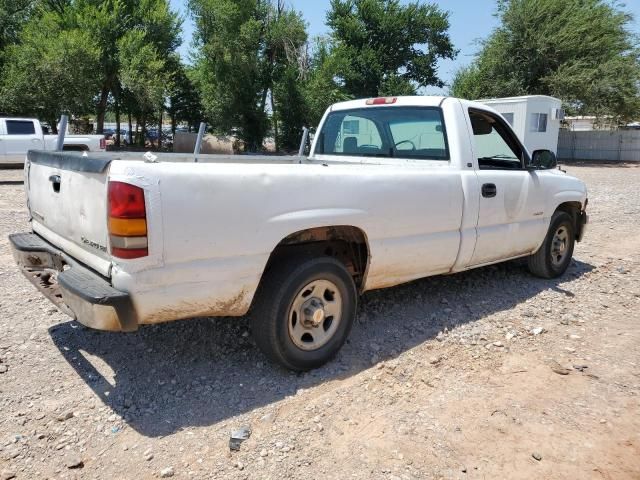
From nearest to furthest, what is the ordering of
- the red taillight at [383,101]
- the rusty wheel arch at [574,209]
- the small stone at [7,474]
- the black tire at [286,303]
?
the small stone at [7,474] < the black tire at [286,303] < the red taillight at [383,101] < the rusty wheel arch at [574,209]

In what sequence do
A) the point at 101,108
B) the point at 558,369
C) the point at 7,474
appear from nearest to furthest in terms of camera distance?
the point at 7,474 → the point at 558,369 → the point at 101,108

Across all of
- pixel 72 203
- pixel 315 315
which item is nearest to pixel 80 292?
pixel 72 203

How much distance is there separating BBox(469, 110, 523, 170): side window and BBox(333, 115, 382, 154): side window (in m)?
0.93

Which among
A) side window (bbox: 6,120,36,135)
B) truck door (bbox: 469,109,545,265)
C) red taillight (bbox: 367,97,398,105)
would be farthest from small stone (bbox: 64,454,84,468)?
side window (bbox: 6,120,36,135)

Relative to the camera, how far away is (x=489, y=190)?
4.67m

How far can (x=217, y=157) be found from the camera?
4879mm

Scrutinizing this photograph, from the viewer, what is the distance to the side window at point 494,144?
518 cm

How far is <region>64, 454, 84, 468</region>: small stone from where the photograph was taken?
271cm

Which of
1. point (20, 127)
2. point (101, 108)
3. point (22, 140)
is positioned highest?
point (101, 108)

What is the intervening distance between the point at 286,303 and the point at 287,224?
519 millimetres

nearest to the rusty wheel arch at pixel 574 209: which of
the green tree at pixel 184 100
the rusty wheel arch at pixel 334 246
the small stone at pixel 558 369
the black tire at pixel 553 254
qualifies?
the black tire at pixel 553 254

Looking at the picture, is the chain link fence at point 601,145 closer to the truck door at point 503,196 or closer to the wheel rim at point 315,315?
the truck door at point 503,196

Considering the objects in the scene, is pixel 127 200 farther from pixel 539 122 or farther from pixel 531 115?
pixel 539 122

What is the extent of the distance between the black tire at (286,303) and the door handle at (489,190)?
1643 millimetres
